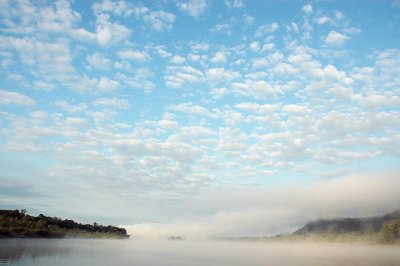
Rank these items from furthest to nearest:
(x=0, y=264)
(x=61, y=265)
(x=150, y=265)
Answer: (x=150, y=265) < (x=61, y=265) < (x=0, y=264)

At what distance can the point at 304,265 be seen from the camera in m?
108

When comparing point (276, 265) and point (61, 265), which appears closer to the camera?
point (61, 265)

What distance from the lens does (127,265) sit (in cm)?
8731

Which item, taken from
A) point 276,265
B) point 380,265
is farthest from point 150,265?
point 380,265

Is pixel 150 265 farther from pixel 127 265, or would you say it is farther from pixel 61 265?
pixel 61 265

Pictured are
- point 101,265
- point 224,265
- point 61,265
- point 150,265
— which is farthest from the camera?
point 224,265

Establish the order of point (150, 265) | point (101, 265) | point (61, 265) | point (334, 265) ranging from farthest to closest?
point (334, 265), point (150, 265), point (101, 265), point (61, 265)

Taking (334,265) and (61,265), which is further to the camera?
(334,265)

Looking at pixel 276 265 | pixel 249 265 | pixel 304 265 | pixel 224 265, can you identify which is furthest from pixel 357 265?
pixel 224 265

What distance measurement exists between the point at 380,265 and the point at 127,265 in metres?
71.0

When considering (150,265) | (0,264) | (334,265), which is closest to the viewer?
(0,264)

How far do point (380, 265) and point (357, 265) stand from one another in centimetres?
617

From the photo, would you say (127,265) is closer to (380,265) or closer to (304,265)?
(304,265)

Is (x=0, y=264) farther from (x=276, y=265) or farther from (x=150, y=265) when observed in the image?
(x=276, y=265)
